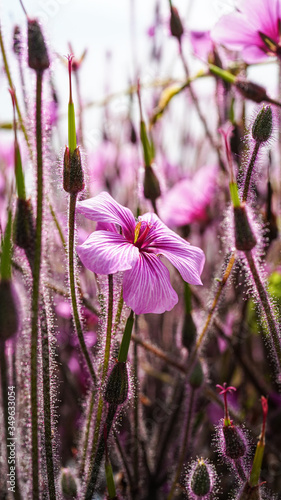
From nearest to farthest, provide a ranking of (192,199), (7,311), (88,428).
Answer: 1. (7,311)
2. (88,428)
3. (192,199)

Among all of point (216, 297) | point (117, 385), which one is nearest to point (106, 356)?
point (117, 385)

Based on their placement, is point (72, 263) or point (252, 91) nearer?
point (72, 263)

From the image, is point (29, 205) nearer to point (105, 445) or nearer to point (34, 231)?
point (34, 231)

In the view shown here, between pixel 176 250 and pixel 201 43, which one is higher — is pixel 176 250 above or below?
below

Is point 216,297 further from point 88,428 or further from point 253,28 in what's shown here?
point 253,28

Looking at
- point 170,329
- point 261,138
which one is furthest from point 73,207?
point 170,329

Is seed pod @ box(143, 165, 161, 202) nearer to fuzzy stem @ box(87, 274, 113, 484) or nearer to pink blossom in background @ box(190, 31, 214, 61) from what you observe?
fuzzy stem @ box(87, 274, 113, 484)

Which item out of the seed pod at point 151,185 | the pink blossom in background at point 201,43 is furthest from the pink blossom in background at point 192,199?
the seed pod at point 151,185
